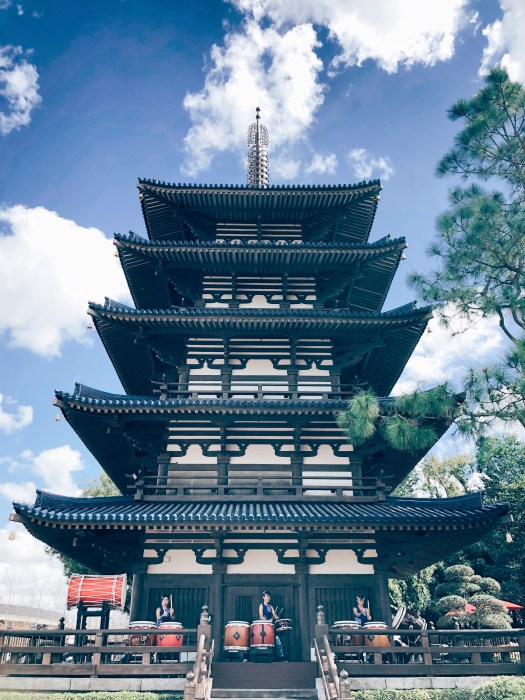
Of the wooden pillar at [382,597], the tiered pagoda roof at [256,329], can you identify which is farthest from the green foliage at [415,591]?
the wooden pillar at [382,597]

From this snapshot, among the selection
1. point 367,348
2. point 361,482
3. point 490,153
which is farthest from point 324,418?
point 490,153

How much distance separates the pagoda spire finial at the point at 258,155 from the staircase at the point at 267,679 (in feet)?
62.9

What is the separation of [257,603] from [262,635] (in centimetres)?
121

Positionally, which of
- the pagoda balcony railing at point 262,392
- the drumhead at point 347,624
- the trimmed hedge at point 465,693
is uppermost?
the pagoda balcony railing at point 262,392

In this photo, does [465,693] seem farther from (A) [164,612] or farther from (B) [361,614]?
(A) [164,612]

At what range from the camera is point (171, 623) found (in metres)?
Answer: 13.7

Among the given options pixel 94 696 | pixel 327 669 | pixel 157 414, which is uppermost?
pixel 157 414

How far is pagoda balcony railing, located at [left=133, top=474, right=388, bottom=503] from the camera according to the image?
1584 cm

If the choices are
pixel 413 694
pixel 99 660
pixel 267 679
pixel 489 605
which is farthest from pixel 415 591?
pixel 99 660

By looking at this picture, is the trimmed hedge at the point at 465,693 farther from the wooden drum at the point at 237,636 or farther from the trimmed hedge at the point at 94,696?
the trimmed hedge at the point at 94,696

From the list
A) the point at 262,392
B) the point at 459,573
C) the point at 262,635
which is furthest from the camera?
the point at 459,573

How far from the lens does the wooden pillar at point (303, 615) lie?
46.4 feet

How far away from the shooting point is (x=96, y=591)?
14.7 meters

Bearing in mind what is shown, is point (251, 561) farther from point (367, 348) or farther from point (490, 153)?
point (490, 153)
